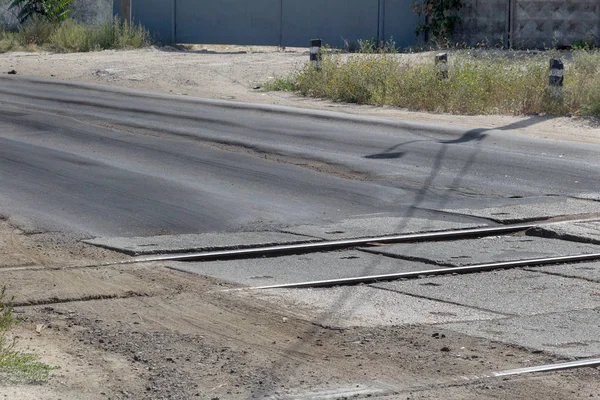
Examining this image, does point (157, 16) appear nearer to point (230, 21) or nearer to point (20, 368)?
point (230, 21)

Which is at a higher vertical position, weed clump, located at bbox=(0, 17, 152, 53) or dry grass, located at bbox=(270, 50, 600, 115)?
weed clump, located at bbox=(0, 17, 152, 53)

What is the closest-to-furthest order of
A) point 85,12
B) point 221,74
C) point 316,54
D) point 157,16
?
point 316,54 < point 221,74 < point 157,16 < point 85,12

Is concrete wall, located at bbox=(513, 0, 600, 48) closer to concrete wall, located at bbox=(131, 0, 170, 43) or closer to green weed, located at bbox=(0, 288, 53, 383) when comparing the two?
concrete wall, located at bbox=(131, 0, 170, 43)

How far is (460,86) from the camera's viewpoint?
21891 mm

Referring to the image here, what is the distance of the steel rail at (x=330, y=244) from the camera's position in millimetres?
8945

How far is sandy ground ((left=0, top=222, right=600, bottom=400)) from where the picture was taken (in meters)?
5.54

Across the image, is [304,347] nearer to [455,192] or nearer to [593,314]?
[593,314]

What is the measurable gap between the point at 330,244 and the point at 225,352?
333 centimetres

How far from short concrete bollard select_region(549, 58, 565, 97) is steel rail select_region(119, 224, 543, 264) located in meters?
10.6

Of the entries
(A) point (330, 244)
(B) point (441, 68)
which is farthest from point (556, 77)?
(A) point (330, 244)

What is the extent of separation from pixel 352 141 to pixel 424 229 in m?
6.29

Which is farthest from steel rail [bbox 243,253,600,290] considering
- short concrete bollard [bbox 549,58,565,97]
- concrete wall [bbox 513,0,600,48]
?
concrete wall [bbox 513,0,600,48]

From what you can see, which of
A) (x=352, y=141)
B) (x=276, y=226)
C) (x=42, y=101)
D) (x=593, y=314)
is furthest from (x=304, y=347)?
(x=42, y=101)

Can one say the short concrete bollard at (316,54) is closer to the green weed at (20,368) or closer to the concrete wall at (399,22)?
the concrete wall at (399,22)
